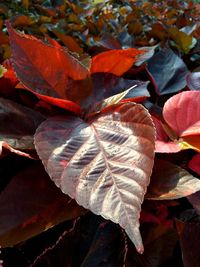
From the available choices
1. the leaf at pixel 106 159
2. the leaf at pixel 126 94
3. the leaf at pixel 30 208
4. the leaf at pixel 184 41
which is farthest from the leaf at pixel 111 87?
the leaf at pixel 184 41

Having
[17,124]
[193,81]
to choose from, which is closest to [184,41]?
[193,81]

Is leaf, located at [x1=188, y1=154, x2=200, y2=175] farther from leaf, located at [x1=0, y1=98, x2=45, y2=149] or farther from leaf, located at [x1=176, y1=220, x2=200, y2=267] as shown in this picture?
leaf, located at [x1=0, y1=98, x2=45, y2=149]

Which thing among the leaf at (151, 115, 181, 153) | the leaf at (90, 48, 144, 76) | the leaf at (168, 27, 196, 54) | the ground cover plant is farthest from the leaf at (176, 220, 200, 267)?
the leaf at (168, 27, 196, 54)

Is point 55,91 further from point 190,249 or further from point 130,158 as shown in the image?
point 190,249

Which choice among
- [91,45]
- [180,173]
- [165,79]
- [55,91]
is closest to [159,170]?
[180,173]

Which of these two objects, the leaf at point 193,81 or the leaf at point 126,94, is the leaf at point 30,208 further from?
the leaf at point 193,81
